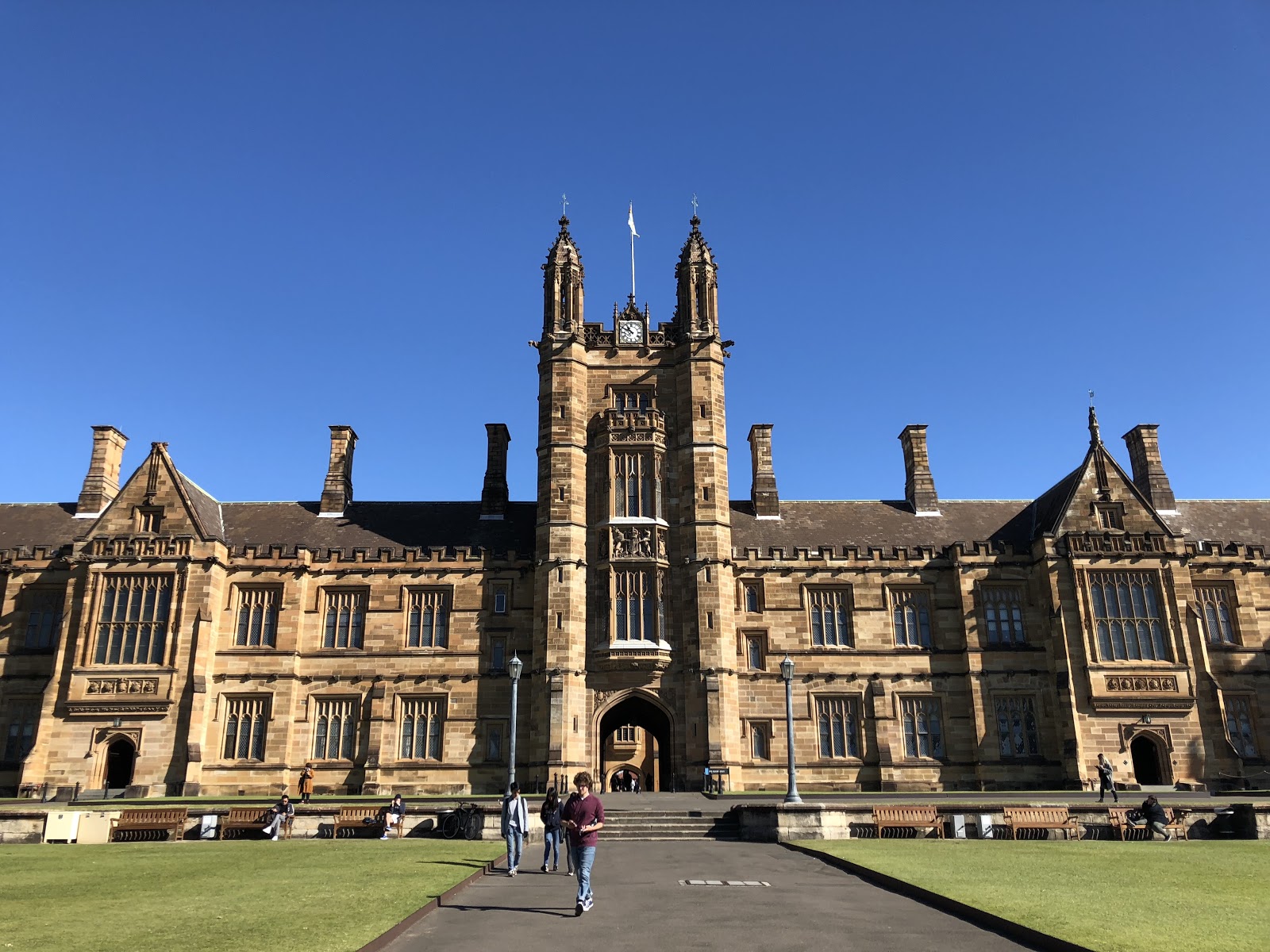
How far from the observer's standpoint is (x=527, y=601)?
40.8 meters

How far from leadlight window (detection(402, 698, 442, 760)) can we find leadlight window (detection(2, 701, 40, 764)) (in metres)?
15.1

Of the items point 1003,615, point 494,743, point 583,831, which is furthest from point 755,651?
point 583,831

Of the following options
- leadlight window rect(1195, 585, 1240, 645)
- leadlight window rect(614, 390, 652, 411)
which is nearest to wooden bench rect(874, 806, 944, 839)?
leadlight window rect(614, 390, 652, 411)

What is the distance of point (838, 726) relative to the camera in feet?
130

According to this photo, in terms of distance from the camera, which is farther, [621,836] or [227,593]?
[227,593]

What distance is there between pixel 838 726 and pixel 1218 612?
1786cm

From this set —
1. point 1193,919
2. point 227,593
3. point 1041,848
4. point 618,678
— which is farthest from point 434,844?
point 227,593

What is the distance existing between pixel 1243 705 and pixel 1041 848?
27.0 m

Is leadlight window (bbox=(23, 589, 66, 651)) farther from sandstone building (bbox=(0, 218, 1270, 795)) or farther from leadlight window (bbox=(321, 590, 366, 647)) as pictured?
leadlight window (bbox=(321, 590, 366, 647))

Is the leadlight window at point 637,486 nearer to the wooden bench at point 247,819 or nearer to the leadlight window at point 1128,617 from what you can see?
the leadlight window at point 1128,617

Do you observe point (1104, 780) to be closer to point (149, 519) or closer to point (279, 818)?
point (279, 818)

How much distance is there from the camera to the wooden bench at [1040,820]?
2203 cm

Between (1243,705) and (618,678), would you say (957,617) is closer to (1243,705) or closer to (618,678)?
(1243,705)

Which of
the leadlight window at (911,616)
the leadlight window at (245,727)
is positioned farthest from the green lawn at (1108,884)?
the leadlight window at (245,727)
